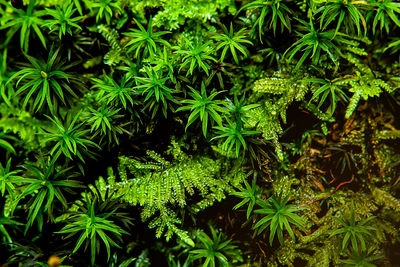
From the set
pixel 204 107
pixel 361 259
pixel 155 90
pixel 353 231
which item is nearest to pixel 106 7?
pixel 155 90

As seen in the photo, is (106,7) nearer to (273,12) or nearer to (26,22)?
(26,22)

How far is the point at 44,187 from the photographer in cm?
238

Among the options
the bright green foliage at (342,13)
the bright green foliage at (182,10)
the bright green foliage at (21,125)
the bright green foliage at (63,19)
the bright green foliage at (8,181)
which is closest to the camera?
the bright green foliage at (342,13)

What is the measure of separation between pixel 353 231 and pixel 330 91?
46.8 inches

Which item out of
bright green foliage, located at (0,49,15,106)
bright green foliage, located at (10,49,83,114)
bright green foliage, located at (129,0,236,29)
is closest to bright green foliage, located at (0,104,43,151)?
bright green foliage, located at (0,49,15,106)

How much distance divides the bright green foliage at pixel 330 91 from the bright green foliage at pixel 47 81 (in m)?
2.19

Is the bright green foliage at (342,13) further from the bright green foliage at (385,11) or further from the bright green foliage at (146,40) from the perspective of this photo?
the bright green foliage at (146,40)

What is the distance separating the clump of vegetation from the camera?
2.35 meters

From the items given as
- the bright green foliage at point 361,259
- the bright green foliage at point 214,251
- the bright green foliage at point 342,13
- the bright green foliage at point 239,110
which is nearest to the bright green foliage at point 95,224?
the bright green foliage at point 214,251

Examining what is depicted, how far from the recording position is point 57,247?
254 centimetres

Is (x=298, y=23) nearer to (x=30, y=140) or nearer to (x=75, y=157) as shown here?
(x=75, y=157)

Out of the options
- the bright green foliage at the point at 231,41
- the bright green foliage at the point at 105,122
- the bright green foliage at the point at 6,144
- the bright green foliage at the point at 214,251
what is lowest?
the bright green foliage at the point at 214,251

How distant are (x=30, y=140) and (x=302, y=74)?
2810 mm

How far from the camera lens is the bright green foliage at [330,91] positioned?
2359mm
